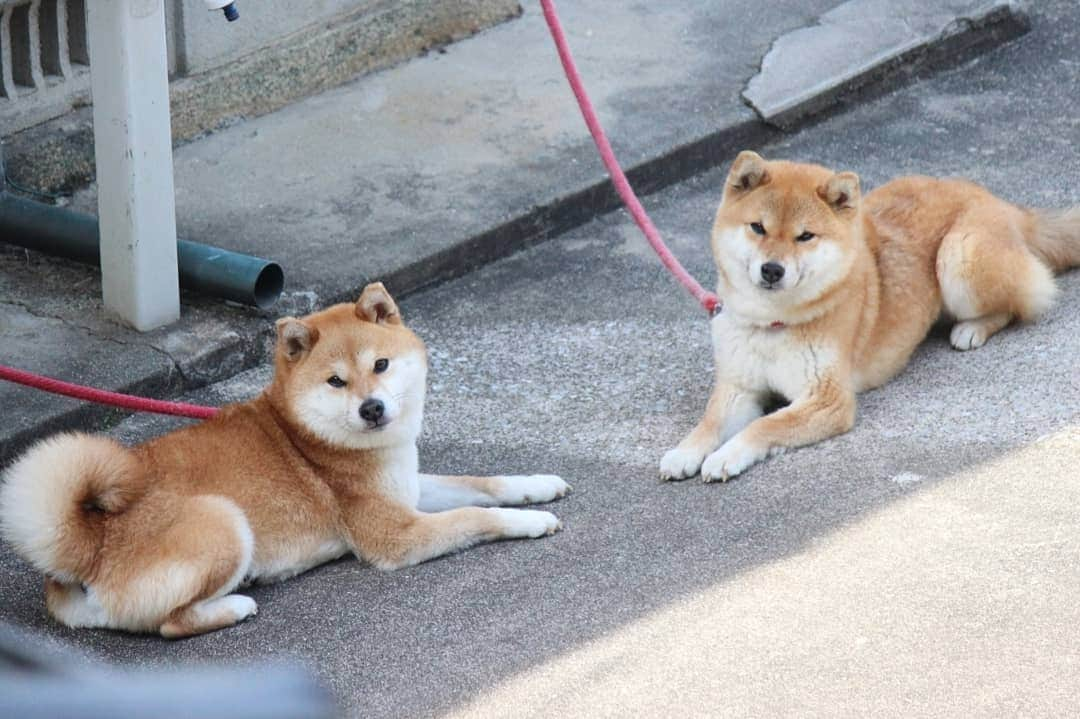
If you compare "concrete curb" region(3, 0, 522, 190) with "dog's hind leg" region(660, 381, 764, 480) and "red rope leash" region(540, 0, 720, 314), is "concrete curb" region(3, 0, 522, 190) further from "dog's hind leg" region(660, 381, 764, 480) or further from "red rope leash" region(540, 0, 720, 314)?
"dog's hind leg" region(660, 381, 764, 480)

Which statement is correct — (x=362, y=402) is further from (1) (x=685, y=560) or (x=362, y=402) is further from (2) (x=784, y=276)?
(2) (x=784, y=276)

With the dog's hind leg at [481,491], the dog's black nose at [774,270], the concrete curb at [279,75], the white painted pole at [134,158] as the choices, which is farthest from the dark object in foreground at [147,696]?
the concrete curb at [279,75]

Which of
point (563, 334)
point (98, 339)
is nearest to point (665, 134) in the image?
point (563, 334)

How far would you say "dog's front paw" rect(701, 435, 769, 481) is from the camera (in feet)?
17.4

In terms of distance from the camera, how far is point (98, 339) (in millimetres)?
6102

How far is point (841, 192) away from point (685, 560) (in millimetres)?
1474

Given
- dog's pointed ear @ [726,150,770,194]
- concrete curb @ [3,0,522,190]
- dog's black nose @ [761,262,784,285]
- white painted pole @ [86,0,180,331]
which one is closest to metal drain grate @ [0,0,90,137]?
concrete curb @ [3,0,522,190]

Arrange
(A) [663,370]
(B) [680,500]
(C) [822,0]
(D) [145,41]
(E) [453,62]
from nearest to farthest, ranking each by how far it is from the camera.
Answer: (B) [680,500] → (D) [145,41] → (A) [663,370] → (E) [453,62] → (C) [822,0]

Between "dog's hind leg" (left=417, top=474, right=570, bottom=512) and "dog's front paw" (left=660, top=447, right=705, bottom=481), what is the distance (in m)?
0.37

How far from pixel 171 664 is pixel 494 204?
330 centimetres

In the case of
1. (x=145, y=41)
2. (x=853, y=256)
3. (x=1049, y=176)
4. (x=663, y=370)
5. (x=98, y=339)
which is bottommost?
(x=1049, y=176)

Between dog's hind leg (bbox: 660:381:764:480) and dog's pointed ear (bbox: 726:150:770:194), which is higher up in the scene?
dog's pointed ear (bbox: 726:150:770:194)

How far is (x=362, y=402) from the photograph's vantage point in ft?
15.6

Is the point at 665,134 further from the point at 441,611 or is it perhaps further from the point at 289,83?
the point at 441,611
